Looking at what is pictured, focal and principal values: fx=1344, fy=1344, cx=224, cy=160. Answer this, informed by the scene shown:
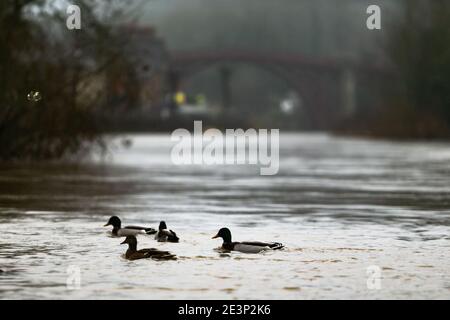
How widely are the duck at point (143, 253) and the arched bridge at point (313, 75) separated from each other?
137 meters

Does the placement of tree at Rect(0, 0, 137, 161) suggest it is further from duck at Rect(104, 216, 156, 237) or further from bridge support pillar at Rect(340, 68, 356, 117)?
bridge support pillar at Rect(340, 68, 356, 117)

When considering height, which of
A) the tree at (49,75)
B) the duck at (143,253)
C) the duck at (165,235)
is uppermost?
the tree at (49,75)

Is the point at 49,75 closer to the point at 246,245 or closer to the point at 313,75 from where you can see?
the point at 246,245

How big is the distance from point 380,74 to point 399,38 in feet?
171

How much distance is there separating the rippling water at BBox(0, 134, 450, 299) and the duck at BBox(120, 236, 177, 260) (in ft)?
0.60

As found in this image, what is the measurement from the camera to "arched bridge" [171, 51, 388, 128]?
531 feet

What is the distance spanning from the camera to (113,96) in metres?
44.8

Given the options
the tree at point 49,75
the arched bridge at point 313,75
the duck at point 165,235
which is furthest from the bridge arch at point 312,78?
the duck at point 165,235

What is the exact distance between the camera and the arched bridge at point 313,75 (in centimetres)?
16175

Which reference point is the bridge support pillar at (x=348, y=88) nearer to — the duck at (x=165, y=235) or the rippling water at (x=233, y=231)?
the rippling water at (x=233, y=231)

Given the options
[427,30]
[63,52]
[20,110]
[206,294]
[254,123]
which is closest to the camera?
[206,294]

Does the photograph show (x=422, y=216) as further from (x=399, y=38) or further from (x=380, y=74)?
(x=380, y=74)
